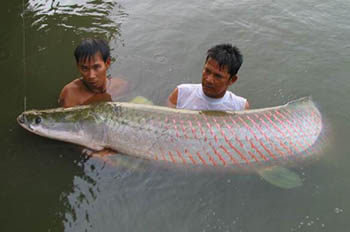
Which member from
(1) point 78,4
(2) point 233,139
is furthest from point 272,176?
(1) point 78,4

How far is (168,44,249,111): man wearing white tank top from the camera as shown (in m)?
3.37

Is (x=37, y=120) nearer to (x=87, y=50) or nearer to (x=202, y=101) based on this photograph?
(x=87, y=50)

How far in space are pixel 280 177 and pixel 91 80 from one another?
2508 mm

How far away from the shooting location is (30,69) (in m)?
4.94

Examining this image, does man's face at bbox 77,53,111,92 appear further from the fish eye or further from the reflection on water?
the reflection on water

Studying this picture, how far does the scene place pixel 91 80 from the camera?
3686 millimetres

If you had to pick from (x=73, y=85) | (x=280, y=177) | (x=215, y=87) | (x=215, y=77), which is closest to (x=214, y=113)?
(x=215, y=87)

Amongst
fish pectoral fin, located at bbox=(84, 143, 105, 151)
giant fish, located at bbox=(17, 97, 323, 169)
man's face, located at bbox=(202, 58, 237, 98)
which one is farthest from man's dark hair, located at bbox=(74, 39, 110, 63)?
man's face, located at bbox=(202, 58, 237, 98)

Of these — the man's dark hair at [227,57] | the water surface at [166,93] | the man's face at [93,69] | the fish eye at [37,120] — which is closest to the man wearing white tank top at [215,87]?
the man's dark hair at [227,57]

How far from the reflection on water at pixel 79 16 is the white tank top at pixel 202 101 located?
2.59 metres

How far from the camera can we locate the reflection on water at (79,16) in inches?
234

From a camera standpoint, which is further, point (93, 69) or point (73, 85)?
point (73, 85)

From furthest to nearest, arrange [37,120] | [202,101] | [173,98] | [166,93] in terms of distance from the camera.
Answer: [166,93] < [173,98] < [202,101] < [37,120]

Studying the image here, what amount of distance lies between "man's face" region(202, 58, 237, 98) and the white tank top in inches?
8.1
